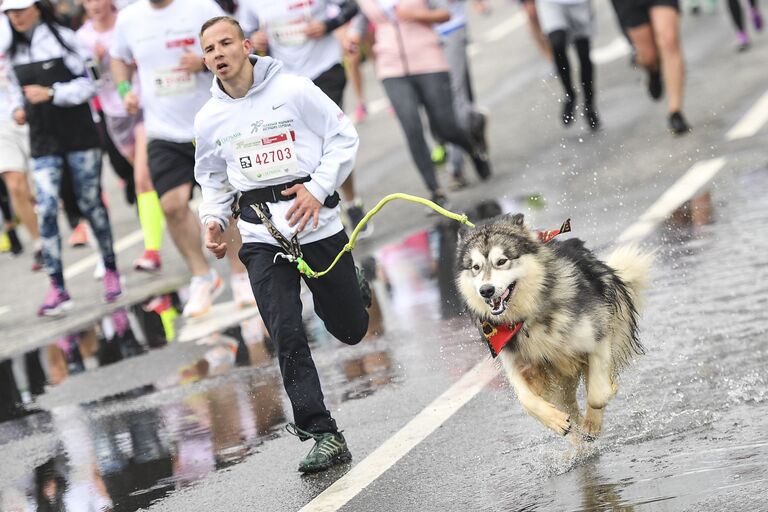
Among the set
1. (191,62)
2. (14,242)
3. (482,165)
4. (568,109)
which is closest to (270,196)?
(191,62)

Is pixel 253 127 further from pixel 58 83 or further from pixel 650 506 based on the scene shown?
Answer: pixel 58 83

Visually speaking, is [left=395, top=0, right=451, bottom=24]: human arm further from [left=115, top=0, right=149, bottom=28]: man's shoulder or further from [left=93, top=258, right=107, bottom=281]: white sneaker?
[left=93, top=258, right=107, bottom=281]: white sneaker

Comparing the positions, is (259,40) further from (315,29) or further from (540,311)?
(540,311)

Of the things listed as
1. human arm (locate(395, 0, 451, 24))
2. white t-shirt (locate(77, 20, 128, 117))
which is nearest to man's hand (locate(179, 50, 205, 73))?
white t-shirt (locate(77, 20, 128, 117))

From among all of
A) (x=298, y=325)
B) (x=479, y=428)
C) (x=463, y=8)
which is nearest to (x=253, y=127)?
(x=298, y=325)

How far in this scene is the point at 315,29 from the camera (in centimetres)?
1150

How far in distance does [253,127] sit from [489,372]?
1885 millimetres

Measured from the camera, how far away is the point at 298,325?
22.2 feet

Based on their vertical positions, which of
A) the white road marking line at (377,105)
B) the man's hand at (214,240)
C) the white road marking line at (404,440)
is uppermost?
the man's hand at (214,240)

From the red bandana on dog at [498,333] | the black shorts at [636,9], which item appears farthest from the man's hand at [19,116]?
the red bandana on dog at [498,333]

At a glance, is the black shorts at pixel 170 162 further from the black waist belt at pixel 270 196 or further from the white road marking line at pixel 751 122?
the white road marking line at pixel 751 122

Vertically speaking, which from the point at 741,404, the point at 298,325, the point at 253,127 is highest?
the point at 253,127

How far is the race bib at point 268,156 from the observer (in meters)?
6.75

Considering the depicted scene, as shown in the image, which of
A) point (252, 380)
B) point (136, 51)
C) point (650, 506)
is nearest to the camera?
point (650, 506)
